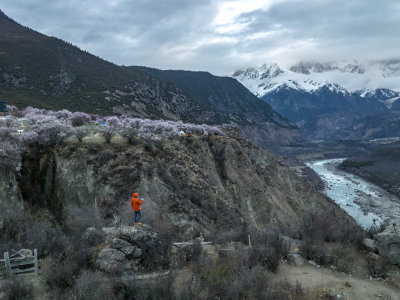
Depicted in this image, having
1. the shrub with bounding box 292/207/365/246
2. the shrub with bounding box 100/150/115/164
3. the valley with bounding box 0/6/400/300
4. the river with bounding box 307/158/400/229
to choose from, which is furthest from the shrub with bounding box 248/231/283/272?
Result: the river with bounding box 307/158/400/229

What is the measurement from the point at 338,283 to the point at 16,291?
349 inches

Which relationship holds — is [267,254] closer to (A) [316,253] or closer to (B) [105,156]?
(A) [316,253]

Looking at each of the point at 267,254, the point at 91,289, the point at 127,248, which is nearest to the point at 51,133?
the point at 127,248

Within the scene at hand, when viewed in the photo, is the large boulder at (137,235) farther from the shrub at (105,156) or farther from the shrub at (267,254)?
the shrub at (105,156)

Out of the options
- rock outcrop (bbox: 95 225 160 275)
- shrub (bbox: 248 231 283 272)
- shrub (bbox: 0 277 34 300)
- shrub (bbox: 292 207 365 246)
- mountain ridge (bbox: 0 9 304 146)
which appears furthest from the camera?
mountain ridge (bbox: 0 9 304 146)

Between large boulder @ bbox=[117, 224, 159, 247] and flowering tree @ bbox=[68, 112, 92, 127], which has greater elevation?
flowering tree @ bbox=[68, 112, 92, 127]

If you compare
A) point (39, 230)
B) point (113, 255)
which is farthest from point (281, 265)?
point (39, 230)

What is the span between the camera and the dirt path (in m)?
7.77

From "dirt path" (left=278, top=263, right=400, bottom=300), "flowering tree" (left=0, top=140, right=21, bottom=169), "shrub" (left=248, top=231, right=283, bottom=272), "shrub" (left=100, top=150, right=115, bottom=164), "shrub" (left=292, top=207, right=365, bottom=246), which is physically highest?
"flowering tree" (left=0, top=140, right=21, bottom=169)

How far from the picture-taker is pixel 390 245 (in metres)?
9.91

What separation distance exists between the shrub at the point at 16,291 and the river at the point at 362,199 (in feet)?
159

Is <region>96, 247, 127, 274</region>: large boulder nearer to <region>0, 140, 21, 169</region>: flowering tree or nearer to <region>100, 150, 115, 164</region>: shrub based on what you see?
<region>0, 140, 21, 169</region>: flowering tree

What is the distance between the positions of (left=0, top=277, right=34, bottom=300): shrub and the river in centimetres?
4841

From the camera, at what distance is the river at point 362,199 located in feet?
196
